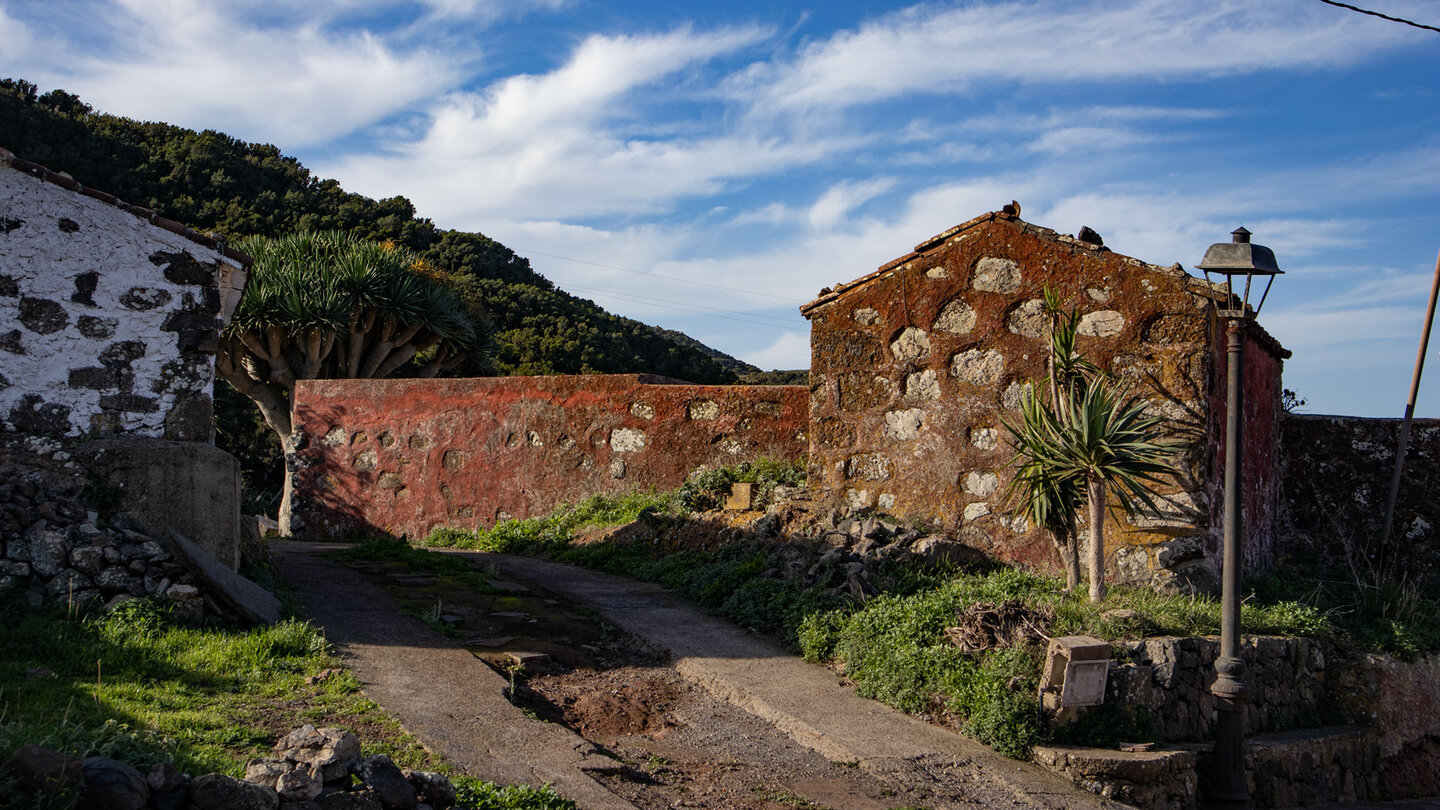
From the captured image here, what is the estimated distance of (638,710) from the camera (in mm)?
6750

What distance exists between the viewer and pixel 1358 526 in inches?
410

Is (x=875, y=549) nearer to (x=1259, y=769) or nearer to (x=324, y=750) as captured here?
(x=1259, y=769)

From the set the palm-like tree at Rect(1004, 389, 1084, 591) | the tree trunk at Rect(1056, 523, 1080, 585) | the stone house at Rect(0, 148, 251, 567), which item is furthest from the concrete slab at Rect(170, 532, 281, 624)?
the tree trunk at Rect(1056, 523, 1080, 585)

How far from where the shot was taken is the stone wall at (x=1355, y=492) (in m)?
10.3

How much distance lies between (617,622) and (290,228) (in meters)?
23.6

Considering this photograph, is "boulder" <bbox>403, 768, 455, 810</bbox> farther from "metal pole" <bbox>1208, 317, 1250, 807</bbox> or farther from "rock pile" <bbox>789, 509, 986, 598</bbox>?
"metal pole" <bbox>1208, 317, 1250, 807</bbox>

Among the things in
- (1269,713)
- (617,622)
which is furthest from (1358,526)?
(617,622)

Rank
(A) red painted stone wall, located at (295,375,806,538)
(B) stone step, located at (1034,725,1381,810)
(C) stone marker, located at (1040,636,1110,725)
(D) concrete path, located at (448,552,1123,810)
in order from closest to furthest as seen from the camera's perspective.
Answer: (D) concrete path, located at (448,552,1123,810), (B) stone step, located at (1034,725,1381,810), (C) stone marker, located at (1040,636,1110,725), (A) red painted stone wall, located at (295,375,806,538)

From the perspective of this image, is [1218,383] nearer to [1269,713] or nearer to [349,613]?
[1269,713]

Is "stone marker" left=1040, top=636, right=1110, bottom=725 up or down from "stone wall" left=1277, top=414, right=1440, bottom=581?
down

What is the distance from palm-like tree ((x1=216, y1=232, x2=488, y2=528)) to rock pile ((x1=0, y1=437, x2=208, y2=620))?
9.37 meters

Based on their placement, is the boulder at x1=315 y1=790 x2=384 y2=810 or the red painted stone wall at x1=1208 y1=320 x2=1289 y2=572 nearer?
the boulder at x1=315 y1=790 x2=384 y2=810

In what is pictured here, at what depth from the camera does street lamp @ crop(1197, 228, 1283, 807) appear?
21.9 feet

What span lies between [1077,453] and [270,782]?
565 cm
